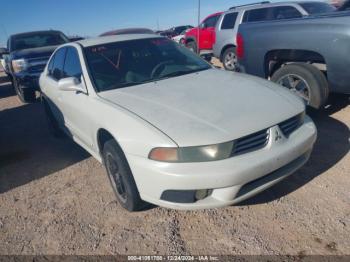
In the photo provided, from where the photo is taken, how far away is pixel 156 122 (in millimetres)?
2525

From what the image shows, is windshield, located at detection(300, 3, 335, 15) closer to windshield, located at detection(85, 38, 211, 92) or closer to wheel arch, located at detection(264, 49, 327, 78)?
wheel arch, located at detection(264, 49, 327, 78)

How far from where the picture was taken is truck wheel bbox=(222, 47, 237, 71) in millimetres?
9258

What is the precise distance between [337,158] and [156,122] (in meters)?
2.27

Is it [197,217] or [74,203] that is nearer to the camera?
[197,217]

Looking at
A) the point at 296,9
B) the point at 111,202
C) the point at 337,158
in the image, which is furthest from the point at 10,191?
the point at 296,9

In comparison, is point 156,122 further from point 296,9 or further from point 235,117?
point 296,9

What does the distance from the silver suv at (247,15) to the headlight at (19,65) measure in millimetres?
5291

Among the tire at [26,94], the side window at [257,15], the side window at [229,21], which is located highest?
the side window at [257,15]

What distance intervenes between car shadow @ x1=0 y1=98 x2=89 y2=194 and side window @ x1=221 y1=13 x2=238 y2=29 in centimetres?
594

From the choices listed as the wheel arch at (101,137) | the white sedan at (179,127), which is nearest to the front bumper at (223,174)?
the white sedan at (179,127)

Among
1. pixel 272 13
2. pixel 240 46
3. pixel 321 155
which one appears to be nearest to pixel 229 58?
pixel 272 13

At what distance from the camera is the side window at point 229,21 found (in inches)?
364

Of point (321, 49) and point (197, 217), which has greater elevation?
point (321, 49)

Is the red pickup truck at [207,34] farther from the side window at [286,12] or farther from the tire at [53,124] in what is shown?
the tire at [53,124]
